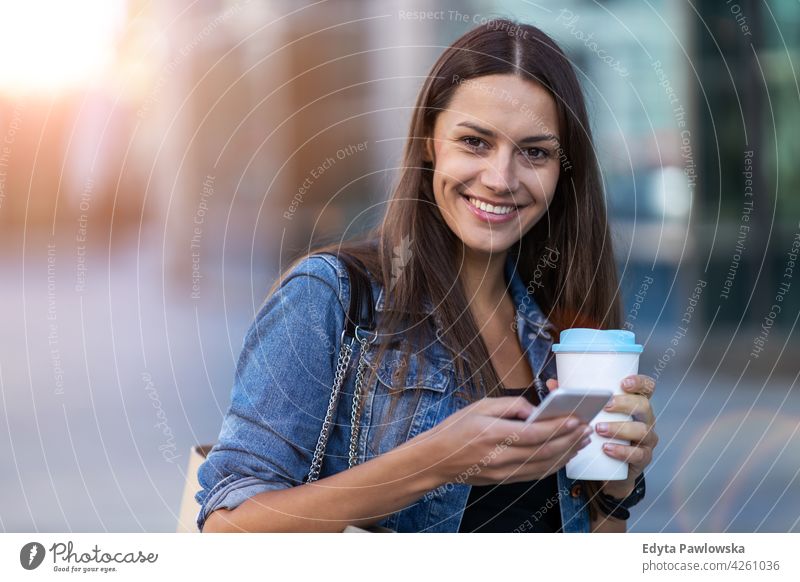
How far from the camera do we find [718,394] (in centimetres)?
611

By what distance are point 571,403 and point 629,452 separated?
334 millimetres

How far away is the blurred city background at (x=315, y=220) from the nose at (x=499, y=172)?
1.51 metres

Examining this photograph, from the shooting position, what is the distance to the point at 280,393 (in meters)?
1.54

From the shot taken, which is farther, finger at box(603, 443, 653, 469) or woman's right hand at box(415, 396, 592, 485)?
finger at box(603, 443, 653, 469)

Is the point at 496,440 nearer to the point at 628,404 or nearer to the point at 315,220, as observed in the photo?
the point at 628,404

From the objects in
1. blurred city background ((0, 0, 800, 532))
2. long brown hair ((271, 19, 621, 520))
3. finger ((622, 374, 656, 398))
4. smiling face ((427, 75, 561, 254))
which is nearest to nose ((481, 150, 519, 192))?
smiling face ((427, 75, 561, 254))

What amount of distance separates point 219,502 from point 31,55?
1413 millimetres

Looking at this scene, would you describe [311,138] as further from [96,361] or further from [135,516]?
[135,516]

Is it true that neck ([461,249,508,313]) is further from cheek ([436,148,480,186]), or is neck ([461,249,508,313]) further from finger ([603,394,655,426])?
finger ([603,394,655,426])

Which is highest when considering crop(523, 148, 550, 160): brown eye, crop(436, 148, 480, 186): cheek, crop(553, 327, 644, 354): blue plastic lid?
crop(523, 148, 550, 160): brown eye

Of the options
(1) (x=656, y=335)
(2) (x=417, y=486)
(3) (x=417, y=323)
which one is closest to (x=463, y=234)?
(3) (x=417, y=323)

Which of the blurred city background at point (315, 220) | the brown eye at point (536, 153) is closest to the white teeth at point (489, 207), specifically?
the brown eye at point (536, 153)

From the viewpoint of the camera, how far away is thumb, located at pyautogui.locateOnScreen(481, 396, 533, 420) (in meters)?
1.42

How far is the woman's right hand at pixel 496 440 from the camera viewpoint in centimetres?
142
